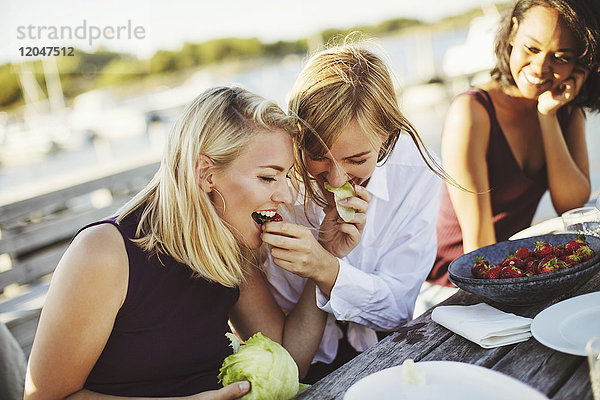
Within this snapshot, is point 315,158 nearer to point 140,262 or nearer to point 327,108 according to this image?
point 327,108

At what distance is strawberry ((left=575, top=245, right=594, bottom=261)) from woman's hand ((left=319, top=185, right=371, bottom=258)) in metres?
0.79

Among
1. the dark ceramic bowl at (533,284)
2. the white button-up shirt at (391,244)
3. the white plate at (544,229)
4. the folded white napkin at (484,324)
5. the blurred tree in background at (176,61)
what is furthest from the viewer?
the blurred tree in background at (176,61)

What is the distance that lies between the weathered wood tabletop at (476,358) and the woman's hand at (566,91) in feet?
4.23

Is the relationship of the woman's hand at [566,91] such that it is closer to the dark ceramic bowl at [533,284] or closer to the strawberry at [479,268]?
the dark ceramic bowl at [533,284]

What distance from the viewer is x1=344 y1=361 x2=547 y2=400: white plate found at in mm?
1195

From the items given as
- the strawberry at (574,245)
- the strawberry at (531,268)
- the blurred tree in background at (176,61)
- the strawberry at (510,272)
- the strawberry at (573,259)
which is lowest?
the strawberry at (531,268)

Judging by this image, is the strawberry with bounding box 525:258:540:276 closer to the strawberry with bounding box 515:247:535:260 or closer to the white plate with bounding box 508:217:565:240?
the strawberry with bounding box 515:247:535:260

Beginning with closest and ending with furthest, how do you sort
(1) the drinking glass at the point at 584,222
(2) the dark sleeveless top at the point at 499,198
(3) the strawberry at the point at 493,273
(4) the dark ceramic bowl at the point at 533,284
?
(4) the dark ceramic bowl at the point at 533,284 < (3) the strawberry at the point at 493,273 < (1) the drinking glass at the point at 584,222 < (2) the dark sleeveless top at the point at 499,198

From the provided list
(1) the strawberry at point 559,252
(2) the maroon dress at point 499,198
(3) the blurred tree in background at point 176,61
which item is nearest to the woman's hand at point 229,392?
(1) the strawberry at point 559,252

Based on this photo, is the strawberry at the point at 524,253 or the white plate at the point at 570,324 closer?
the white plate at the point at 570,324

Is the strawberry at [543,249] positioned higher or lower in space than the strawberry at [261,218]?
lower

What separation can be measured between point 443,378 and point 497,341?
0.29m

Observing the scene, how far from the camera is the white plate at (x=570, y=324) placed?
1.38m

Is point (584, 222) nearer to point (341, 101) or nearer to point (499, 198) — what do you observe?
point (499, 198)
